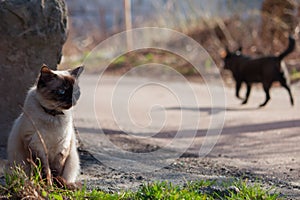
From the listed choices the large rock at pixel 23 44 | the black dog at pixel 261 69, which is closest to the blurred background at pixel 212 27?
the black dog at pixel 261 69

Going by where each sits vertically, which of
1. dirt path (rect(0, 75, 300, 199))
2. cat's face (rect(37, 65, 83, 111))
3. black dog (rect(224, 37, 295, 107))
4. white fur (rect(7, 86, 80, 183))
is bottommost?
dirt path (rect(0, 75, 300, 199))

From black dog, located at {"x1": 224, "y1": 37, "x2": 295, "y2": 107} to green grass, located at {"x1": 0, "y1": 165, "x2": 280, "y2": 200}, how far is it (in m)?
6.06

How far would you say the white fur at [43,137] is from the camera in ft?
14.8

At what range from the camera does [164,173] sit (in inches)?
214

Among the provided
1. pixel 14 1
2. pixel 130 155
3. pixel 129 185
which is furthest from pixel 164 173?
pixel 14 1

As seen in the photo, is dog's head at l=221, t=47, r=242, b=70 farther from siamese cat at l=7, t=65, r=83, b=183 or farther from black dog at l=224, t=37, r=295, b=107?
siamese cat at l=7, t=65, r=83, b=183

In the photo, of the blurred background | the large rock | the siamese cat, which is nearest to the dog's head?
the blurred background

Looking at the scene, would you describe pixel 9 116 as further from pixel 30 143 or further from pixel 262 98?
pixel 262 98

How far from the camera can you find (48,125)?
15.0ft

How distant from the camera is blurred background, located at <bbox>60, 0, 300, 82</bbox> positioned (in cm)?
1594

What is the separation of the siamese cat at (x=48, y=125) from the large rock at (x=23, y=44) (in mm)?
1707

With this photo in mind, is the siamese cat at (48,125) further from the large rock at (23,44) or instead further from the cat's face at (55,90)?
the large rock at (23,44)

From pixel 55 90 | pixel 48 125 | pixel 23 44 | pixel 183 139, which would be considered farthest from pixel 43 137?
pixel 183 139

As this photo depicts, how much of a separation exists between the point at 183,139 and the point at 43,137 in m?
3.50
